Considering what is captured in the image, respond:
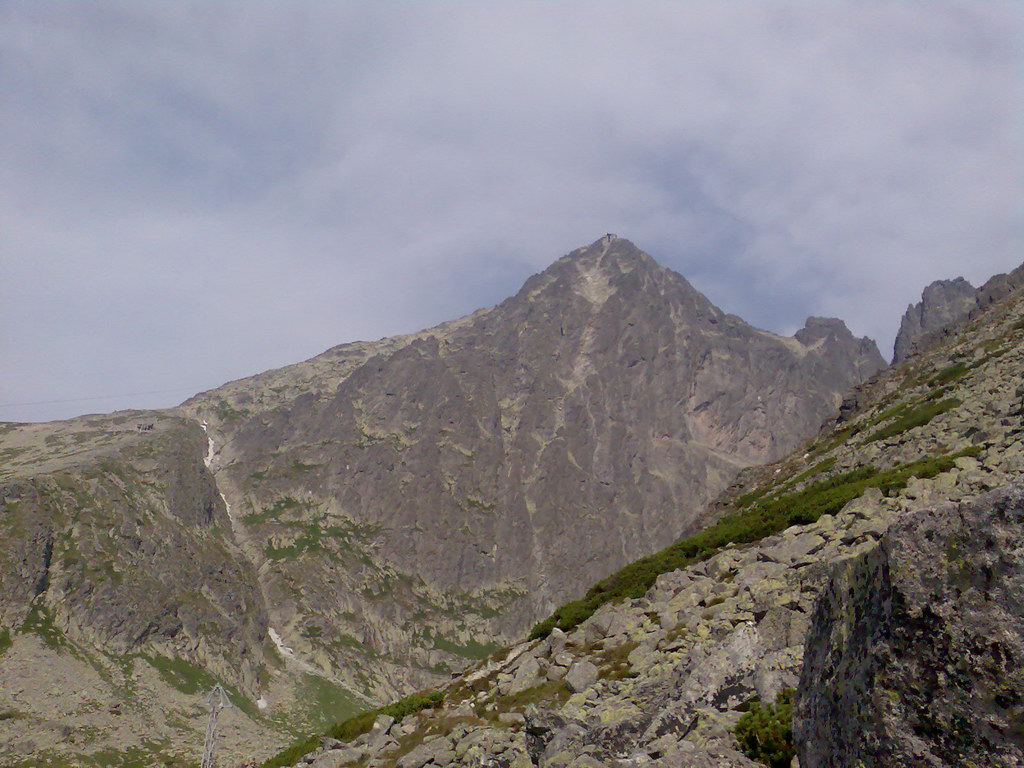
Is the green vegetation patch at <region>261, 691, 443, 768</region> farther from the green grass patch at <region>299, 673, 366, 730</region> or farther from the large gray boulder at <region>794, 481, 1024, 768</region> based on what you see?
the green grass patch at <region>299, 673, 366, 730</region>

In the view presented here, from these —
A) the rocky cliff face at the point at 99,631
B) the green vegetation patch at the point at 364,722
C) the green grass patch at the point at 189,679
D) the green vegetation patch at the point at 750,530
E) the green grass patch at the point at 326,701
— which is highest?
the green vegetation patch at the point at 750,530

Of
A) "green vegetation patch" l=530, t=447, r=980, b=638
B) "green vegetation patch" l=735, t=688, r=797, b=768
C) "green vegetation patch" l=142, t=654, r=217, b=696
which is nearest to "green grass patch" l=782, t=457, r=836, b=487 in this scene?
"green vegetation patch" l=530, t=447, r=980, b=638

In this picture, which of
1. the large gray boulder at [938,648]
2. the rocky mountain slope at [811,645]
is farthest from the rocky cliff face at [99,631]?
the large gray boulder at [938,648]

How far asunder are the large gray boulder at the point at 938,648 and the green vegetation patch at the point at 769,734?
3.64 metres

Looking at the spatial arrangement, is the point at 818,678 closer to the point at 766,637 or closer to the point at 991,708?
the point at 991,708

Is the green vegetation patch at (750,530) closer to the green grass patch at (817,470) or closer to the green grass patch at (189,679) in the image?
the green grass patch at (817,470)

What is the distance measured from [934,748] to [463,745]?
64.9 feet

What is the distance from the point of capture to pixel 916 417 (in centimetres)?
4716

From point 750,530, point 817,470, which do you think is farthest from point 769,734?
point 817,470

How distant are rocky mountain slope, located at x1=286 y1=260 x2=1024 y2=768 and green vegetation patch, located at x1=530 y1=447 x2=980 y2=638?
17 centimetres

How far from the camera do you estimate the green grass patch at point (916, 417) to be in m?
45.0

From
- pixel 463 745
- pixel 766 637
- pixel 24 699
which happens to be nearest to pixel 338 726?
pixel 463 745

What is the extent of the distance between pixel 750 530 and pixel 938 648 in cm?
3060

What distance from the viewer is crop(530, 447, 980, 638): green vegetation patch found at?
29.4 meters
